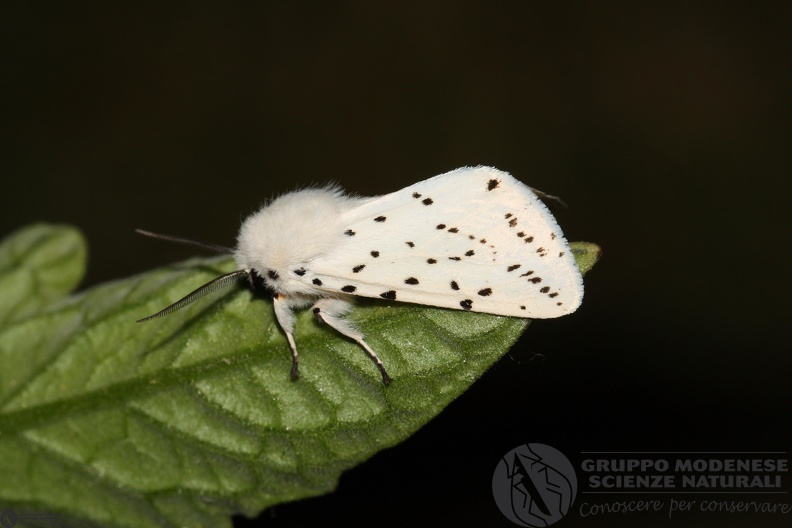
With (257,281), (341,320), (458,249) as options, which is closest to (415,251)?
(458,249)

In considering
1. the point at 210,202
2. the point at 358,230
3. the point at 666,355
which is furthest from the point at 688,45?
the point at 358,230

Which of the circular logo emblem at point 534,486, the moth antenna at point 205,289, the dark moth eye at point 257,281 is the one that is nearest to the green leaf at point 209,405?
the moth antenna at point 205,289

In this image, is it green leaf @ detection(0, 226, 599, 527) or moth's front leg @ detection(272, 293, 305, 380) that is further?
moth's front leg @ detection(272, 293, 305, 380)

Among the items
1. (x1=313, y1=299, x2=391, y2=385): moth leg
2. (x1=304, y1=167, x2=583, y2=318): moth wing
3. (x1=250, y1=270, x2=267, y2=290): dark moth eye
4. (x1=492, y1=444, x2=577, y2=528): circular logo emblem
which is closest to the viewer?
(x1=313, y1=299, x2=391, y2=385): moth leg

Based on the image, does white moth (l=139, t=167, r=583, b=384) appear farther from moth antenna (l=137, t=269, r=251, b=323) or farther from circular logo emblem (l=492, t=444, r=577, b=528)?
circular logo emblem (l=492, t=444, r=577, b=528)

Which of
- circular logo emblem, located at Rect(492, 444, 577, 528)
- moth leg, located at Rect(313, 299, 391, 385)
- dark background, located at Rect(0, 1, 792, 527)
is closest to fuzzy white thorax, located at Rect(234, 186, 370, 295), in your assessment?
moth leg, located at Rect(313, 299, 391, 385)

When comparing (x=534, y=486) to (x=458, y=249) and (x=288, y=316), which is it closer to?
(x=458, y=249)

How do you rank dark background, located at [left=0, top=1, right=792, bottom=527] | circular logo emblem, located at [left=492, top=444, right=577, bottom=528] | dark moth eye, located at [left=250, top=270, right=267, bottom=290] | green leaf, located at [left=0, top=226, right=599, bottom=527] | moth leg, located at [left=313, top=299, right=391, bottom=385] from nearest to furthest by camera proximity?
green leaf, located at [left=0, top=226, right=599, bottom=527] → moth leg, located at [left=313, top=299, right=391, bottom=385] → circular logo emblem, located at [left=492, top=444, right=577, bottom=528] → dark moth eye, located at [left=250, top=270, right=267, bottom=290] → dark background, located at [left=0, top=1, right=792, bottom=527]
